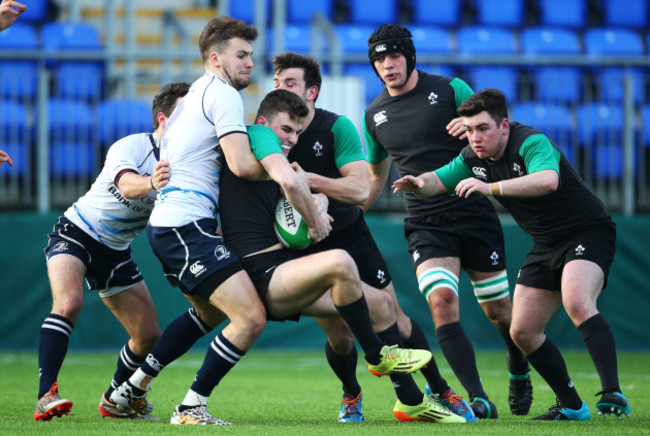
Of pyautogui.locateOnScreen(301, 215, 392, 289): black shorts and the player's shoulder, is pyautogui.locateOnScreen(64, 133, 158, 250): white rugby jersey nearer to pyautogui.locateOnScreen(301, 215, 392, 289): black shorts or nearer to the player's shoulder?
the player's shoulder

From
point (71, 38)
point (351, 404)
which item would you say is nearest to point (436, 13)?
point (71, 38)

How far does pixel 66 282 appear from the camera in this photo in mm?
5816

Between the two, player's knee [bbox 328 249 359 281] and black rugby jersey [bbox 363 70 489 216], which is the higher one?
black rugby jersey [bbox 363 70 489 216]

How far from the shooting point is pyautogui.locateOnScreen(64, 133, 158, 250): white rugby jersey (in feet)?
19.6

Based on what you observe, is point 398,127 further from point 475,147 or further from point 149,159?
point 149,159

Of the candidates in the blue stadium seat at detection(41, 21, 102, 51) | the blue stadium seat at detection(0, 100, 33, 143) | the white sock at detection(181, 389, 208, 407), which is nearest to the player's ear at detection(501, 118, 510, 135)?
the white sock at detection(181, 389, 208, 407)

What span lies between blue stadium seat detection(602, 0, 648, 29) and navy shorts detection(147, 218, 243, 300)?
12.4 meters

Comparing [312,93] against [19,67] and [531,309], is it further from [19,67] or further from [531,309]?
[19,67]

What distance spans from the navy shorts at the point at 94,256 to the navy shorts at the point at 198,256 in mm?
900

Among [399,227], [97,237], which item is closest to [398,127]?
[97,237]

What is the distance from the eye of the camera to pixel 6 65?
43.6 feet

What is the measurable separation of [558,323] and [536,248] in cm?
594

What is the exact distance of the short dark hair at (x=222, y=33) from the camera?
547 cm

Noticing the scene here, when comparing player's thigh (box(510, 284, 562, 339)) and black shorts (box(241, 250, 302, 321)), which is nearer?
black shorts (box(241, 250, 302, 321))
